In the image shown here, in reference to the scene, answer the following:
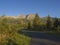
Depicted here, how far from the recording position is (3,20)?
15.7 metres

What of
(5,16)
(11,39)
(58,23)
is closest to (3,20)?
(5,16)

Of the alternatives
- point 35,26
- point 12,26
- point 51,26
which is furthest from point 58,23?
point 12,26

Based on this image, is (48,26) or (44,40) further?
(48,26)

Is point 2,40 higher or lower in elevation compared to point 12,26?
lower

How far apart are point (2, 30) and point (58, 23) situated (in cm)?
6300

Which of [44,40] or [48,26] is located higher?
[48,26]

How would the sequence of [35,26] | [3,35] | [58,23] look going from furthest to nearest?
[35,26] → [58,23] → [3,35]

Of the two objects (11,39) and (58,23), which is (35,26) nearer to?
(58,23)

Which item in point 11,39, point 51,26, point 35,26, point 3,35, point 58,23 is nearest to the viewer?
point 11,39

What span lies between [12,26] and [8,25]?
34cm

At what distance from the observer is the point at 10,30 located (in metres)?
15.2

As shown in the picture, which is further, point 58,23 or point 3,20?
point 58,23

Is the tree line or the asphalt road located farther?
the tree line

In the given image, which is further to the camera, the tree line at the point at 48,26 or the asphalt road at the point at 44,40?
the tree line at the point at 48,26
